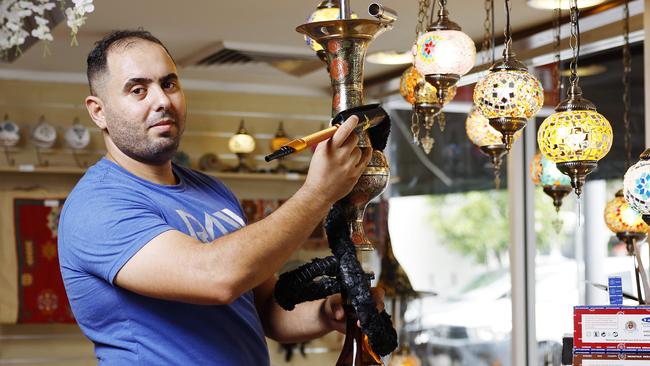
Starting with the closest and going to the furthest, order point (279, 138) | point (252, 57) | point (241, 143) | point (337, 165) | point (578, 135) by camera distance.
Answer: point (337, 165) < point (578, 135) < point (252, 57) < point (241, 143) < point (279, 138)

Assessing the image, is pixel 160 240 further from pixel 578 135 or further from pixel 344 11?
pixel 578 135

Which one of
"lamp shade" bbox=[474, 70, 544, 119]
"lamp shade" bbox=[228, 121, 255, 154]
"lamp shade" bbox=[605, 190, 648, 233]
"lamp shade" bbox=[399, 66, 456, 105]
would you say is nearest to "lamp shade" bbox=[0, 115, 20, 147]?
"lamp shade" bbox=[228, 121, 255, 154]

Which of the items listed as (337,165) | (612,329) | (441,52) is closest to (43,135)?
(441,52)

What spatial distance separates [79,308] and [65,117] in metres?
4.64

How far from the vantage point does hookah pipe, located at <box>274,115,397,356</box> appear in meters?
1.39

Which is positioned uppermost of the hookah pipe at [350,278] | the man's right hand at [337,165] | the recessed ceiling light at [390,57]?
the recessed ceiling light at [390,57]

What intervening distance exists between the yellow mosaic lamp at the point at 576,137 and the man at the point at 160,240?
1.06 meters

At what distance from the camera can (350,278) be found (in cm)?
141

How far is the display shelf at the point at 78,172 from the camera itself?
18.4ft

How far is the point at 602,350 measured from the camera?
2.13 metres

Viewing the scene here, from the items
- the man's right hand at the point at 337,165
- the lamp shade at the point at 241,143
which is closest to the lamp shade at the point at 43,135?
the lamp shade at the point at 241,143

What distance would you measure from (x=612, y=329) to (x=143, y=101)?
122cm

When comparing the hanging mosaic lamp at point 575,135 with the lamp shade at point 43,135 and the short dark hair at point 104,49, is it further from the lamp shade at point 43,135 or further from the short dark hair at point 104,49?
the lamp shade at point 43,135

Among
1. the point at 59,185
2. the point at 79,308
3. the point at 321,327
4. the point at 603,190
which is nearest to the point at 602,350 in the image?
the point at 321,327
